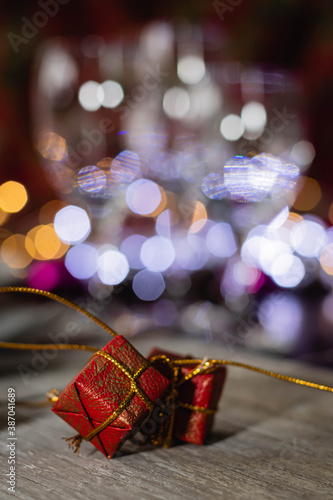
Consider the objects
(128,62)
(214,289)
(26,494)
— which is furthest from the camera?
(214,289)

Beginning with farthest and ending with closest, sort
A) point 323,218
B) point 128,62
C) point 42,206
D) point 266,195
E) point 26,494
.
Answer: point 42,206 < point 323,218 < point 128,62 < point 266,195 < point 26,494

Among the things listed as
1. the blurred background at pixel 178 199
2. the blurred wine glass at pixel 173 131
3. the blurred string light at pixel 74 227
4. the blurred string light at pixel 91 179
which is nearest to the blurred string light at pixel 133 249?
the blurred background at pixel 178 199

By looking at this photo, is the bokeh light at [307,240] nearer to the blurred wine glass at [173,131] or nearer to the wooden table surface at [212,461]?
the blurred wine glass at [173,131]

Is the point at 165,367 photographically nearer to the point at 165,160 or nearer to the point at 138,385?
the point at 138,385

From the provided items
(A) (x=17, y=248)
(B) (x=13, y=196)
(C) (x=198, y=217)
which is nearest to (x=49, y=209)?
(B) (x=13, y=196)

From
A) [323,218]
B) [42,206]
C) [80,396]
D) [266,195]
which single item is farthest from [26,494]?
[42,206]

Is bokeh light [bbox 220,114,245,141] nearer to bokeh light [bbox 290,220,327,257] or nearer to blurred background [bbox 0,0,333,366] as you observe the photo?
blurred background [bbox 0,0,333,366]
